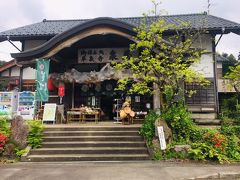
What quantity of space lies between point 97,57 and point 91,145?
6022 millimetres

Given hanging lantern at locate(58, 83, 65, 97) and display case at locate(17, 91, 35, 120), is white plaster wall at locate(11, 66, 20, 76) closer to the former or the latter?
display case at locate(17, 91, 35, 120)

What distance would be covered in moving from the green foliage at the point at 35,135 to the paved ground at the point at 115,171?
4.24ft

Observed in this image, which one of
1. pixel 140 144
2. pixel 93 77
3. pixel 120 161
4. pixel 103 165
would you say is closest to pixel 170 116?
pixel 140 144

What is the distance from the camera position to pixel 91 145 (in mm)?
10039

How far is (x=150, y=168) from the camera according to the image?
7.85 meters

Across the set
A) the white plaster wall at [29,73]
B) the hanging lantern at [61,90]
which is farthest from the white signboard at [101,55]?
the white plaster wall at [29,73]

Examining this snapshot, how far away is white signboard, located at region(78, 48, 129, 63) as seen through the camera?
14.3 metres

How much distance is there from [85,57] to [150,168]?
27.9 feet

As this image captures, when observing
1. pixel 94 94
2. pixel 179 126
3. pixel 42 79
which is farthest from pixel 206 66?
pixel 42 79

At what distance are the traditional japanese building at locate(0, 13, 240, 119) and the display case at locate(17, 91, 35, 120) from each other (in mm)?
1362

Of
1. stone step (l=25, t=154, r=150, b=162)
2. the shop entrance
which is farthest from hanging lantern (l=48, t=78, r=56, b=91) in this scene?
stone step (l=25, t=154, r=150, b=162)

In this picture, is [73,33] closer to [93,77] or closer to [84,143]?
[93,77]

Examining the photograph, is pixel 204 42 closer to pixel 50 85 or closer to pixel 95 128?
pixel 95 128

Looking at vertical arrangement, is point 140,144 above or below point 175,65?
below
